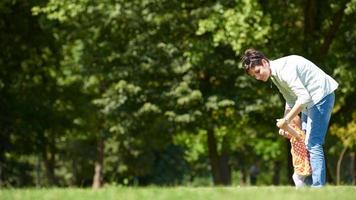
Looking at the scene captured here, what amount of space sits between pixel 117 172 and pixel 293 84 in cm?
3836

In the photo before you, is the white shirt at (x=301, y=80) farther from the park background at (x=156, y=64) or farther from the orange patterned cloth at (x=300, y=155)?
the park background at (x=156, y=64)

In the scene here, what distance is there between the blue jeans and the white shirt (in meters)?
0.10

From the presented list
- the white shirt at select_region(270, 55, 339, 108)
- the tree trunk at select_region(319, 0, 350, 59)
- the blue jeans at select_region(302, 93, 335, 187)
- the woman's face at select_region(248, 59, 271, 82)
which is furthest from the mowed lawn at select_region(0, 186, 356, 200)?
the tree trunk at select_region(319, 0, 350, 59)

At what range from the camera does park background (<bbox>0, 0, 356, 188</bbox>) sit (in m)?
20.0

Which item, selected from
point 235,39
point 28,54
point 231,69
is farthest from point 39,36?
point 235,39

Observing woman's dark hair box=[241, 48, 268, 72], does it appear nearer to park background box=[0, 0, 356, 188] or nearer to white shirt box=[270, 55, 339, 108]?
white shirt box=[270, 55, 339, 108]

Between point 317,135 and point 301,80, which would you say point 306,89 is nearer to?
point 301,80

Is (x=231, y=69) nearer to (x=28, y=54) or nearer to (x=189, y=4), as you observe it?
(x=189, y=4)

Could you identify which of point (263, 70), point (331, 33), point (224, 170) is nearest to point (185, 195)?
point (263, 70)

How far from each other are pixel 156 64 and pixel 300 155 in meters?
15.5

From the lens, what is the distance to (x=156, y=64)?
2448 cm

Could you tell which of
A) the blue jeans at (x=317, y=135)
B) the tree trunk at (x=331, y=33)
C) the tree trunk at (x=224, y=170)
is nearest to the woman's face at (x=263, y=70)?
the blue jeans at (x=317, y=135)

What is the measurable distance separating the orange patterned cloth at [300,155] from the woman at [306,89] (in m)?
0.38

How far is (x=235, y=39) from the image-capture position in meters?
17.9
